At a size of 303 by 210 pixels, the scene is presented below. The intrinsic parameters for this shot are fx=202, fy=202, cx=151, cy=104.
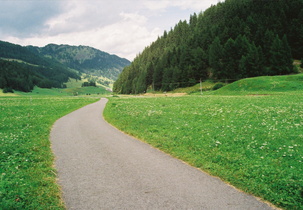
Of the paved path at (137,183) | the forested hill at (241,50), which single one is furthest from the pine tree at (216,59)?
the paved path at (137,183)

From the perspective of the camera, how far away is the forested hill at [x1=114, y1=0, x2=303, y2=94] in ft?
289

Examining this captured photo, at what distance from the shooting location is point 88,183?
25.3 ft

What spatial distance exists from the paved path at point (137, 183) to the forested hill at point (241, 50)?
292ft

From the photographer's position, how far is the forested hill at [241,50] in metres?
88.0

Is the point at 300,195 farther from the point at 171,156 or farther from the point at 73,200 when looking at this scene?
the point at 73,200

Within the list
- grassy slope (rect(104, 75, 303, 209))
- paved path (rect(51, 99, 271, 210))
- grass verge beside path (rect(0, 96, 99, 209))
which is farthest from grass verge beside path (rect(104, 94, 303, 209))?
grass verge beside path (rect(0, 96, 99, 209))

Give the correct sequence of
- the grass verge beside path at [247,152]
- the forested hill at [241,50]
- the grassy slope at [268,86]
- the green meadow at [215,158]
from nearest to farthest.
A: the green meadow at [215,158], the grass verge beside path at [247,152], the grassy slope at [268,86], the forested hill at [241,50]

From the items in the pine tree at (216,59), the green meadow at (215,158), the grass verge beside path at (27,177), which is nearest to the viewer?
the grass verge beside path at (27,177)

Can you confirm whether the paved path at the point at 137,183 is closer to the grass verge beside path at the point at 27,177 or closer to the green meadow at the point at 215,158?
the grass verge beside path at the point at 27,177

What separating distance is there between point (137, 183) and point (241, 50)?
328 feet

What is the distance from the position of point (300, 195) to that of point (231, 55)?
99.5m

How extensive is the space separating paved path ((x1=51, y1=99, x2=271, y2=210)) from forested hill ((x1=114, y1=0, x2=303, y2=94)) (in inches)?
3507

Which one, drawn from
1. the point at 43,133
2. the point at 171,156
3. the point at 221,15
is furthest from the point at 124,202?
the point at 221,15

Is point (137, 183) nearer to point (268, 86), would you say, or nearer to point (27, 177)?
point (27, 177)
